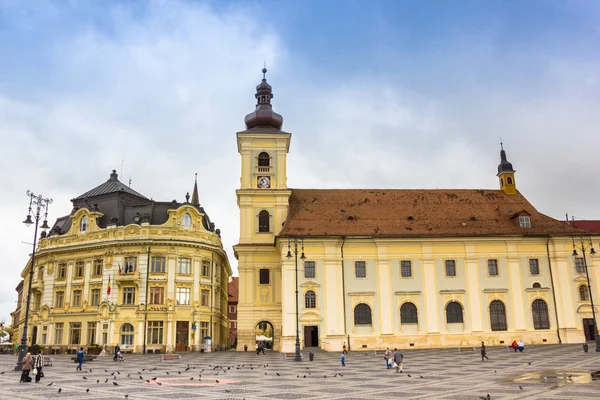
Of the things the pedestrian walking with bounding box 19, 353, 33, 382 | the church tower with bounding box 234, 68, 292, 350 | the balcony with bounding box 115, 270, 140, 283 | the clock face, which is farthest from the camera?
the clock face

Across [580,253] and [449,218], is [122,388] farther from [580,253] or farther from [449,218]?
[580,253]

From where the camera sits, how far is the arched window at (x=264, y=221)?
56469 mm

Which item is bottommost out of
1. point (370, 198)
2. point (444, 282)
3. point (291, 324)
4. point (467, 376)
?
point (467, 376)

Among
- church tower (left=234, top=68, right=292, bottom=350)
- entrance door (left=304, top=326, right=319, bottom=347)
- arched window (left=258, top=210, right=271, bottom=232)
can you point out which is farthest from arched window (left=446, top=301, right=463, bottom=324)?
arched window (left=258, top=210, right=271, bottom=232)

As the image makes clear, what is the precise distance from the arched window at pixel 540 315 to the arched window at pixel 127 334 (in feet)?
132

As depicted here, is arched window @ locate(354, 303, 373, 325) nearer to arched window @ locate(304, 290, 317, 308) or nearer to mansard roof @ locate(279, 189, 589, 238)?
arched window @ locate(304, 290, 317, 308)

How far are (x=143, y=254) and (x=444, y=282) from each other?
102 ft

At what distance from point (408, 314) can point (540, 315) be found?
13115mm

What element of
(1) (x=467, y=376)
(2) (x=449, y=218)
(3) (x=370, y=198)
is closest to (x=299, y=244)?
(3) (x=370, y=198)

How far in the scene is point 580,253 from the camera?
5422cm

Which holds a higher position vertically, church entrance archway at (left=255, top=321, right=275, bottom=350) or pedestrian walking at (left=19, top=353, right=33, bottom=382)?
church entrance archway at (left=255, top=321, right=275, bottom=350)

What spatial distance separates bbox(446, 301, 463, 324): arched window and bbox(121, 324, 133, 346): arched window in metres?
31.8

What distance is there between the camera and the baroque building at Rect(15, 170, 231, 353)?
55.2 m

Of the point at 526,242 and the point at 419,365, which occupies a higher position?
the point at 526,242
